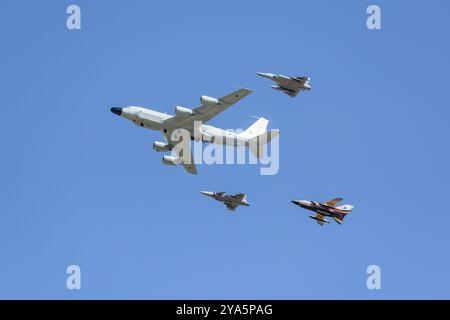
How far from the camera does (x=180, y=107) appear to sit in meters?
89.8

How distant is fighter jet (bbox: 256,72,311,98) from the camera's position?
91.0 metres

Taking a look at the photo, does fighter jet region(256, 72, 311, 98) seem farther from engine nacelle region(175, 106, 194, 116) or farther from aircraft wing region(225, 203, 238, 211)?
aircraft wing region(225, 203, 238, 211)

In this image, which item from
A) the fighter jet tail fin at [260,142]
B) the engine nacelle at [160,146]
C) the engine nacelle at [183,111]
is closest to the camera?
the engine nacelle at [183,111]

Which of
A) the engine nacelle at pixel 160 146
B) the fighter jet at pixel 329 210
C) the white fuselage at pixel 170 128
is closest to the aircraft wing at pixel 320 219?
→ the fighter jet at pixel 329 210

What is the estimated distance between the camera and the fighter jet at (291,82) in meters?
91.0

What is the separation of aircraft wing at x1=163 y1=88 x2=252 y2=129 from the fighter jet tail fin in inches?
275

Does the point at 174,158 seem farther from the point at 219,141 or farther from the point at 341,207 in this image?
the point at 341,207

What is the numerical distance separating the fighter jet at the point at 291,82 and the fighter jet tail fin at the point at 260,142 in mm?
5434

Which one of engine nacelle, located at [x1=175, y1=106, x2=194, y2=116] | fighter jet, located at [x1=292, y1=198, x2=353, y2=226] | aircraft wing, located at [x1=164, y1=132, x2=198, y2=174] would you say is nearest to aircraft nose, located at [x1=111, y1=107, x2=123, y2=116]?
aircraft wing, located at [x1=164, y1=132, x2=198, y2=174]

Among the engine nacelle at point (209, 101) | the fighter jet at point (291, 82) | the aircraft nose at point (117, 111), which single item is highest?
the fighter jet at point (291, 82)

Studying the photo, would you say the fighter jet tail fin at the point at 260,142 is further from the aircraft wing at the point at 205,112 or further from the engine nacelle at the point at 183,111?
the engine nacelle at the point at 183,111

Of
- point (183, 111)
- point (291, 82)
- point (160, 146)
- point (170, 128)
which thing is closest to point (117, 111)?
point (170, 128)
